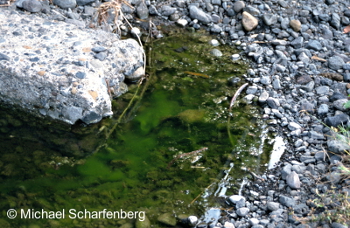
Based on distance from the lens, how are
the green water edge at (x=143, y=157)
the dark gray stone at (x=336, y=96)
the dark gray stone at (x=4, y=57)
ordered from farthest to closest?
the dark gray stone at (x=336, y=96)
the dark gray stone at (x=4, y=57)
the green water edge at (x=143, y=157)

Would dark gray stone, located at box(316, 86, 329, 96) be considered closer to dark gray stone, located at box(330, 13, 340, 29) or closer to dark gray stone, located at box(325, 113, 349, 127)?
dark gray stone, located at box(325, 113, 349, 127)

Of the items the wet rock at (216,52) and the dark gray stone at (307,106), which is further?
the wet rock at (216,52)

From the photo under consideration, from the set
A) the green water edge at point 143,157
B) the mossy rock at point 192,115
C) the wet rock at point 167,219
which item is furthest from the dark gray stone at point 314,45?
the wet rock at point 167,219

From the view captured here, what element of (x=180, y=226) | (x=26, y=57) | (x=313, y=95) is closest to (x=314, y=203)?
(x=180, y=226)

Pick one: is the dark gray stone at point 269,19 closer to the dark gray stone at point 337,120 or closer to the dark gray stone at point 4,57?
the dark gray stone at point 337,120

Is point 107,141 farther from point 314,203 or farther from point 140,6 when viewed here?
point 140,6

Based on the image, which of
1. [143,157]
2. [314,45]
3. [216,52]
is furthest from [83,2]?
[314,45]

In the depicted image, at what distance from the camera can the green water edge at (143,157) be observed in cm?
309

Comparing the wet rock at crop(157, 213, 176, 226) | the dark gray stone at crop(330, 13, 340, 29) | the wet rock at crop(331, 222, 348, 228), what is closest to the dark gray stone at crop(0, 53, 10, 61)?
the wet rock at crop(157, 213, 176, 226)

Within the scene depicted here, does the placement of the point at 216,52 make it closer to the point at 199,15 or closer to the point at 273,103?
the point at 199,15

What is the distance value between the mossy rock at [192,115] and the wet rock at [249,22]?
5.54 feet

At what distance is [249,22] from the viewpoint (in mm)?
5168

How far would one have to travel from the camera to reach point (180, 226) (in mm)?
2936

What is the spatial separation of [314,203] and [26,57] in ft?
9.51
